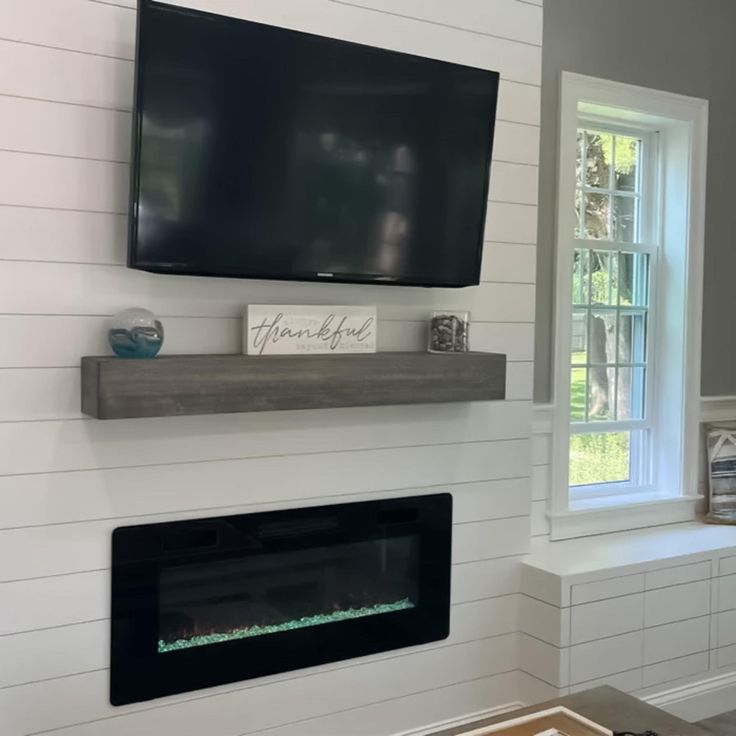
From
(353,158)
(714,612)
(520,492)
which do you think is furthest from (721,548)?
(353,158)

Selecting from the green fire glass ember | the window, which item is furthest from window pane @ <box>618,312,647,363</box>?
the green fire glass ember

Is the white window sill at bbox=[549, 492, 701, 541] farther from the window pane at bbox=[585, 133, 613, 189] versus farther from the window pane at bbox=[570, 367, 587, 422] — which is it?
the window pane at bbox=[585, 133, 613, 189]

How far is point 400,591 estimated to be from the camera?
9.46 feet

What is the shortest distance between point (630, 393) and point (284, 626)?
1855 millimetres

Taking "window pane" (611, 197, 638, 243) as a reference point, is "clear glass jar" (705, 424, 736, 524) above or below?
below

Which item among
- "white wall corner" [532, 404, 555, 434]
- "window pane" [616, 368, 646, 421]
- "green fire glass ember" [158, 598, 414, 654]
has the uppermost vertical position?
"window pane" [616, 368, 646, 421]

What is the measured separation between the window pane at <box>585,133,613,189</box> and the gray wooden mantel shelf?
1.14 metres

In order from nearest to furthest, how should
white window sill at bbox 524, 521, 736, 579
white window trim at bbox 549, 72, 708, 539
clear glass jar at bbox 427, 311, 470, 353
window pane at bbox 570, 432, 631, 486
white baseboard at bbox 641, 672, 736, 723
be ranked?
1. clear glass jar at bbox 427, 311, 470, 353
2. white window sill at bbox 524, 521, 736, 579
3. white baseboard at bbox 641, 672, 736, 723
4. white window trim at bbox 549, 72, 708, 539
5. window pane at bbox 570, 432, 631, 486

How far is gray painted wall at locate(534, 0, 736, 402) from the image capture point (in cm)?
326

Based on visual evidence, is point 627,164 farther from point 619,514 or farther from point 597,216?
point 619,514

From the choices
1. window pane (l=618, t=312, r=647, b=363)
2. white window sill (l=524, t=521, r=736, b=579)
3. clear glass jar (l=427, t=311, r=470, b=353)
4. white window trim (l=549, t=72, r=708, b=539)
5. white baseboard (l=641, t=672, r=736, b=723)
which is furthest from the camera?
window pane (l=618, t=312, r=647, b=363)

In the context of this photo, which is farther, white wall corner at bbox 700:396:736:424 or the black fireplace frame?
white wall corner at bbox 700:396:736:424

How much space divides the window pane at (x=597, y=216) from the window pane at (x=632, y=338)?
356 mm

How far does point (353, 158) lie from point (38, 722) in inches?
68.6
